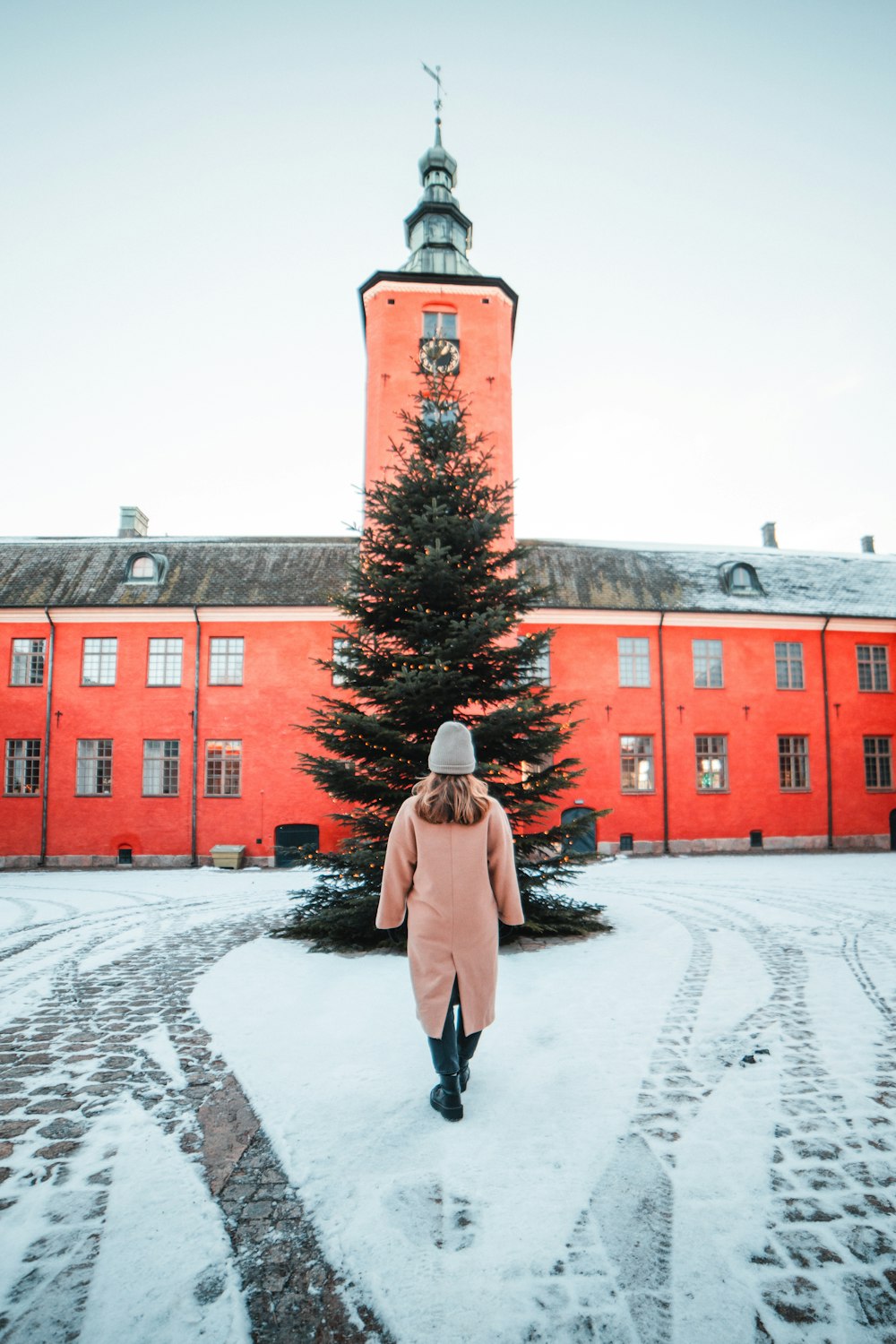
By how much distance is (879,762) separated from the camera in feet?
81.8

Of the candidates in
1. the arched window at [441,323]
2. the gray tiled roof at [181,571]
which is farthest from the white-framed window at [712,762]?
the arched window at [441,323]

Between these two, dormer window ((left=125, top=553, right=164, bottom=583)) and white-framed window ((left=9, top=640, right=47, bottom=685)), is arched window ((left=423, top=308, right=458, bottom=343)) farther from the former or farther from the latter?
white-framed window ((left=9, top=640, right=47, bottom=685))

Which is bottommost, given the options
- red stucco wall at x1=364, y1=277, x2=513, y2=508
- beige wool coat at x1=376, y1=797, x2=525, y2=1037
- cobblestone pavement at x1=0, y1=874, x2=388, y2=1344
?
cobblestone pavement at x1=0, y1=874, x2=388, y2=1344

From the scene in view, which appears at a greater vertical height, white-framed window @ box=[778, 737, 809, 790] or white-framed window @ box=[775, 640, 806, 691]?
white-framed window @ box=[775, 640, 806, 691]

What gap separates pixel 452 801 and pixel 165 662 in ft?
69.1

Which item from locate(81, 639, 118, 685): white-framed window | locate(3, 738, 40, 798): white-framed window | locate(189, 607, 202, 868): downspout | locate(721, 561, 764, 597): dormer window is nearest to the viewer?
locate(189, 607, 202, 868): downspout

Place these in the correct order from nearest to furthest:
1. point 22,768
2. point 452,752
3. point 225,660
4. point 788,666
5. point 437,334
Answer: point 452,752 → point 437,334 → point 22,768 → point 225,660 → point 788,666

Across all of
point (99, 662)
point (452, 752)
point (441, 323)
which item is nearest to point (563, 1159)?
point (452, 752)

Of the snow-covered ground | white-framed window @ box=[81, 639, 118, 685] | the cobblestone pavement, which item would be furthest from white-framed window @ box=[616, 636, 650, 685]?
the cobblestone pavement

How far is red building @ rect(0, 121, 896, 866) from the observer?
22.0m

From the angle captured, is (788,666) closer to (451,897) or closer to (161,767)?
(161,767)

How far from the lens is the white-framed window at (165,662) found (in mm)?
22906

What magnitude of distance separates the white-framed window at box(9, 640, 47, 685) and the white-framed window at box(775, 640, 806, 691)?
79.2 ft

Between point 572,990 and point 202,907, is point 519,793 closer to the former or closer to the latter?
point 572,990
